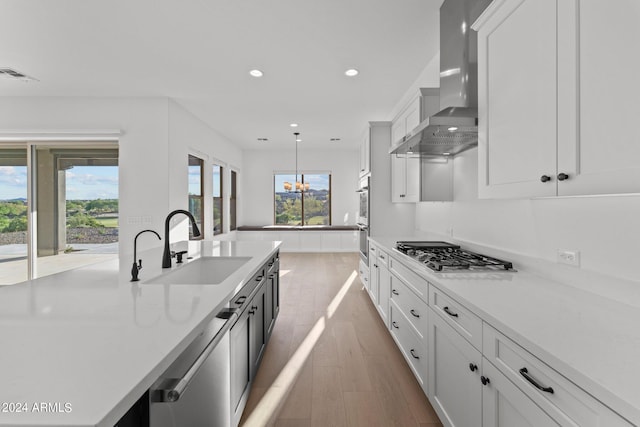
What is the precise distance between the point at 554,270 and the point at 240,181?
24.5ft

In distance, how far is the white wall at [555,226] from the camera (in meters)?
1.30

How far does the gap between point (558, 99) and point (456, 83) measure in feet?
3.64

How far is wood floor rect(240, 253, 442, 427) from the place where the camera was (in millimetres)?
1906

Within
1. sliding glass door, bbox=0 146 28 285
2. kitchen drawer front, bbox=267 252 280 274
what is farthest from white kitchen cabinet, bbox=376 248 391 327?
sliding glass door, bbox=0 146 28 285

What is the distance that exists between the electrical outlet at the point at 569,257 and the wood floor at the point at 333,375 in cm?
119

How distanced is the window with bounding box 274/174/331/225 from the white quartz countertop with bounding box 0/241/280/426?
22.6 ft

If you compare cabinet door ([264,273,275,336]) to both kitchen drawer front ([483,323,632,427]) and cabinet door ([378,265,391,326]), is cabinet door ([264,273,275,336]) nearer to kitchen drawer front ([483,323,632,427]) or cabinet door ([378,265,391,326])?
cabinet door ([378,265,391,326])

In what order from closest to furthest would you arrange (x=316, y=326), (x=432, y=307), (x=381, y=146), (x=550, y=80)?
(x=550, y=80) → (x=432, y=307) → (x=316, y=326) → (x=381, y=146)

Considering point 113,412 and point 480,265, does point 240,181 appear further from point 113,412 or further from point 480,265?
point 113,412

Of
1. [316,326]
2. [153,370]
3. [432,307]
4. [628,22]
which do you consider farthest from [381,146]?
[153,370]

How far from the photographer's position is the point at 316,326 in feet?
10.8

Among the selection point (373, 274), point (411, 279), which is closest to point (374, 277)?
point (373, 274)

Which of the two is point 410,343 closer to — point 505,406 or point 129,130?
point 505,406

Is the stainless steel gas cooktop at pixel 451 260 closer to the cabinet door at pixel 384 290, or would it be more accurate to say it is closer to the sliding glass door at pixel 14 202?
the cabinet door at pixel 384 290
